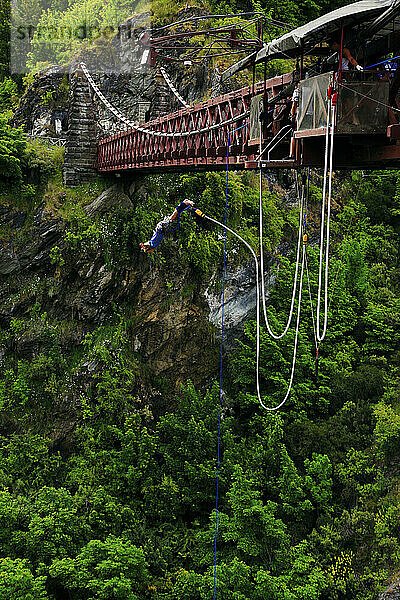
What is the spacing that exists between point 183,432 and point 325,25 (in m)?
10.1

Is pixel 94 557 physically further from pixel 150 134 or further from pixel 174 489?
pixel 150 134

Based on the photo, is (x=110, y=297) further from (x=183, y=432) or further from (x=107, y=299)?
(x=183, y=432)

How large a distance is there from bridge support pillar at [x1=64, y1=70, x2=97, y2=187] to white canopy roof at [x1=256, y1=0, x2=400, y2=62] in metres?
9.42

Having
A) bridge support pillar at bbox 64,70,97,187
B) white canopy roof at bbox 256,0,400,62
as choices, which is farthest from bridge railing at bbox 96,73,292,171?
bridge support pillar at bbox 64,70,97,187

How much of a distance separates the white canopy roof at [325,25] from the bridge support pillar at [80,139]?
942 centimetres

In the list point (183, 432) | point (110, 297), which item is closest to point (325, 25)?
point (183, 432)

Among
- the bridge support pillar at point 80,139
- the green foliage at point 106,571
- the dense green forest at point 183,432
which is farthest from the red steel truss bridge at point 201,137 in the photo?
the green foliage at point 106,571

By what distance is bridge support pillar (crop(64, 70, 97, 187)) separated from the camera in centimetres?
1584

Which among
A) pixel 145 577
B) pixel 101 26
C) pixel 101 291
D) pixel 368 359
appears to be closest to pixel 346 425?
pixel 368 359

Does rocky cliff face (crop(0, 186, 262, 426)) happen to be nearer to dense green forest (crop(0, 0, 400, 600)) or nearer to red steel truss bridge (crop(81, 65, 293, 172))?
dense green forest (crop(0, 0, 400, 600))

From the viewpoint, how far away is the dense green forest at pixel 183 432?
10930 mm

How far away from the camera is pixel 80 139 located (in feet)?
52.8

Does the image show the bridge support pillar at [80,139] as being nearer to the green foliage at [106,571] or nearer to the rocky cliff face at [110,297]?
the rocky cliff face at [110,297]

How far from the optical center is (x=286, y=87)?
729 cm
